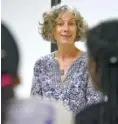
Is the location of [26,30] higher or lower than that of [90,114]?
higher

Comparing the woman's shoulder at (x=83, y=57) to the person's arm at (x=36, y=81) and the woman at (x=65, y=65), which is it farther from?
the person's arm at (x=36, y=81)

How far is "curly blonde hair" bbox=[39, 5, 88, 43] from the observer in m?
1.28

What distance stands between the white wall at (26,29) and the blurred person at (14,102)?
1.2 inches

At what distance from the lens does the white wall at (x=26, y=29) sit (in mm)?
1358

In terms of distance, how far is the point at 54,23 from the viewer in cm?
131

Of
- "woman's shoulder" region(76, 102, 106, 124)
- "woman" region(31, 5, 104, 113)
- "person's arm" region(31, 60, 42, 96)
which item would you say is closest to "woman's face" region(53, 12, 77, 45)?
"woman" region(31, 5, 104, 113)

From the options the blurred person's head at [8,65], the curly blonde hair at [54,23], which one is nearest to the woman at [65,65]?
the curly blonde hair at [54,23]

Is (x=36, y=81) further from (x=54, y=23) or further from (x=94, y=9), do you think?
(x=94, y=9)

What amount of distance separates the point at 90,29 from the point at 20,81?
1.25ft

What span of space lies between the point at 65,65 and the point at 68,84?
0.26 feet

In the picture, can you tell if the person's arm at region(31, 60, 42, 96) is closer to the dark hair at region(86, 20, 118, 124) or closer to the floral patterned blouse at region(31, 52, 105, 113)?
the floral patterned blouse at region(31, 52, 105, 113)

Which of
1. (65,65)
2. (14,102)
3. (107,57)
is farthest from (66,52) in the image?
(14,102)

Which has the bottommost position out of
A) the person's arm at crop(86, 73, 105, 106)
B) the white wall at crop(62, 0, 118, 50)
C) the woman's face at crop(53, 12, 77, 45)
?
the person's arm at crop(86, 73, 105, 106)

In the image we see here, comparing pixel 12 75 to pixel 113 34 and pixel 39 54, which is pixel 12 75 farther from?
pixel 113 34
